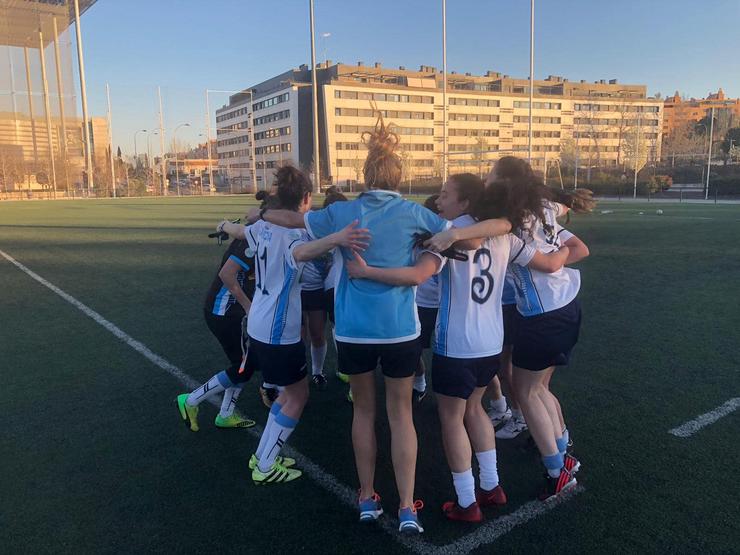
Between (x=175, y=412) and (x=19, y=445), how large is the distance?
3.80 ft

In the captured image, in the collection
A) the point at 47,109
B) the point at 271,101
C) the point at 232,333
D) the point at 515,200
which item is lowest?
the point at 232,333

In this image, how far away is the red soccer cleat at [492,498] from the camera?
128 inches

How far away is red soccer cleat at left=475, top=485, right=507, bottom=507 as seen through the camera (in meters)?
3.26

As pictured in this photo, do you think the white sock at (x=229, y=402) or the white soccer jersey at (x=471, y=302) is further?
the white sock at (x=229, y=402)

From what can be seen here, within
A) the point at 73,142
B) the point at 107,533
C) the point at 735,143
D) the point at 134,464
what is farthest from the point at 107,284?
the point at 735,143

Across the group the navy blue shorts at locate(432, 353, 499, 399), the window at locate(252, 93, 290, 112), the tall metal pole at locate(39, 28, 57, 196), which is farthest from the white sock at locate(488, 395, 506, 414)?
the window at locate(252, 93, 290, 112)

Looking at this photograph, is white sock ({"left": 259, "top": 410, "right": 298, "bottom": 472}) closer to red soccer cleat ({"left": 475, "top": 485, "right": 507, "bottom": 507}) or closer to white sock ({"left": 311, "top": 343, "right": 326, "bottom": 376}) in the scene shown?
red soccer cleat ({"left": 475, "top": 485, "right": 507, "bottom": 507})

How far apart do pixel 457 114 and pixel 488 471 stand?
97.8 metres

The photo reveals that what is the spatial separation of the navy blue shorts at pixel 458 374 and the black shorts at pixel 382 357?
180 mm

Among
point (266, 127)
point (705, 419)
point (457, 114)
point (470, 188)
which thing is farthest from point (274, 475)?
point (266, 127)

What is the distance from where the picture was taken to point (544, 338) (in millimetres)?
3211

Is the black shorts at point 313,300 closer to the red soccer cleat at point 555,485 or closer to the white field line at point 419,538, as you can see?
the white field line at point 419,538

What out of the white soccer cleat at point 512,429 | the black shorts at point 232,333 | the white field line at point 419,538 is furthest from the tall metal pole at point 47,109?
the white soccer cleat at point 512,429

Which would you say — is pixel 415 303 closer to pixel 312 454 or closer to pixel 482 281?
pixel 482 281
